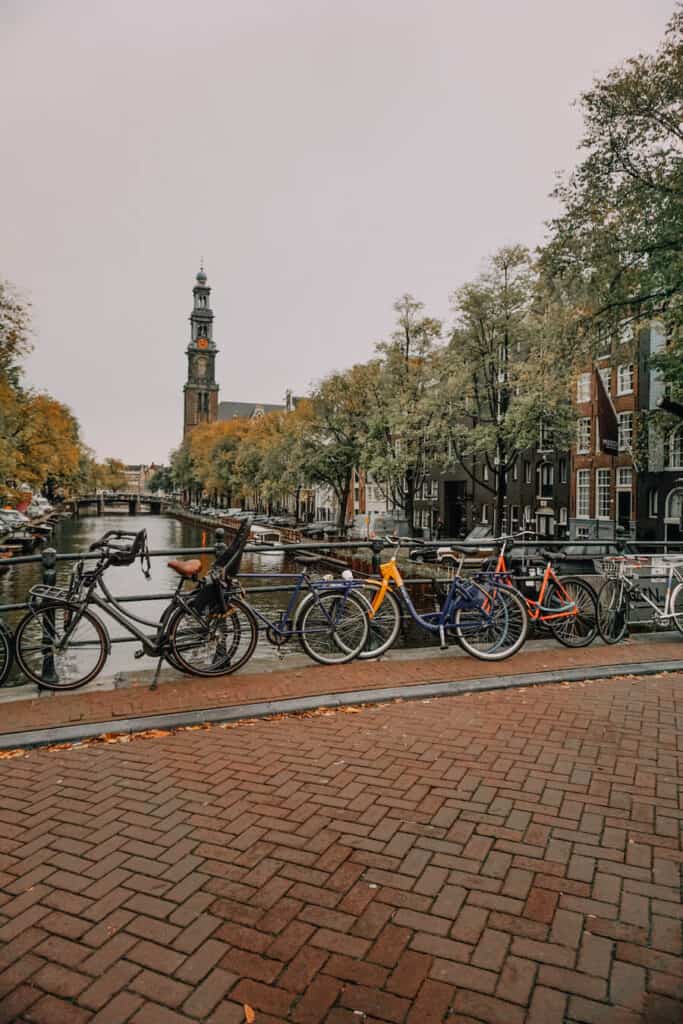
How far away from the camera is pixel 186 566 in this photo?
612cm

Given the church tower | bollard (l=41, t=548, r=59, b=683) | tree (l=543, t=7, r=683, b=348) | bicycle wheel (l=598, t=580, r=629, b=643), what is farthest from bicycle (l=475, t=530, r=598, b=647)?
the church tower

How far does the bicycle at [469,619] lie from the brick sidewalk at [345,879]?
2.16 metres

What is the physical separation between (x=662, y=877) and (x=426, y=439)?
27984 millimetres

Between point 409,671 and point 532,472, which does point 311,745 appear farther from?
point 532,472

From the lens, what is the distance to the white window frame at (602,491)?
3728 cm

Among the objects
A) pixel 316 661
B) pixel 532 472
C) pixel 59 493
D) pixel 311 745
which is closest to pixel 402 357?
pixel 532 472

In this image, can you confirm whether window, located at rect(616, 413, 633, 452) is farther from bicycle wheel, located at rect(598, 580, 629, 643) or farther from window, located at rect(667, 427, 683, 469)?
bicycle wheel, located at rect(598, 580, 629, 643)

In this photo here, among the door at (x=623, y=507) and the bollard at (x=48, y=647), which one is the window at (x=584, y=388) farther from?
the bollard at (x=48, y=647)

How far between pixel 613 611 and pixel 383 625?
2.96 metres

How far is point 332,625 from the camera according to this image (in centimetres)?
663

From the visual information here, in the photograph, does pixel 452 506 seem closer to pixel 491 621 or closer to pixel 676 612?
pixel 676 612

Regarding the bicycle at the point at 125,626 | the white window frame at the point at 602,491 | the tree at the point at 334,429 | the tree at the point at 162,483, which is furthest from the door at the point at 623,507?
the tree at the point at 162,483

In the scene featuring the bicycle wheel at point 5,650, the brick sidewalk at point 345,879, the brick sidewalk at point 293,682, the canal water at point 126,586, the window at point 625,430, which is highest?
the window at point 625,430

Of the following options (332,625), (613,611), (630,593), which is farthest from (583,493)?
(332,625)
